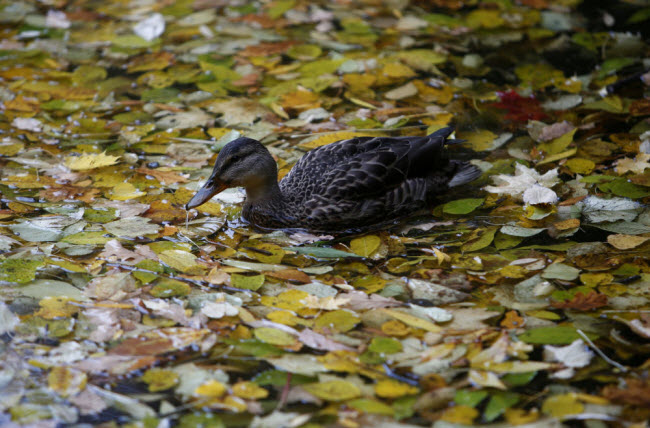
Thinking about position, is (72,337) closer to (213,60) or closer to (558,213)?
(558,213)

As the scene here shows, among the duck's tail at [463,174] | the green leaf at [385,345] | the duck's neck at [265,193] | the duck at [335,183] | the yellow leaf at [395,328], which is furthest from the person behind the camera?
the duck's tail at [463,174]

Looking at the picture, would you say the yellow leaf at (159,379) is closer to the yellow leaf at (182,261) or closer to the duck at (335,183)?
the yellow leaf at (182,261)

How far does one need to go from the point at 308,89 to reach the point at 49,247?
3046mm

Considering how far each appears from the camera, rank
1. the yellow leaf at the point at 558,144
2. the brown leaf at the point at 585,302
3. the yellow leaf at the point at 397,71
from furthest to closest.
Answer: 1. the yellow leaf at the point at 397,71
2. the yellow leaf at the point at 558,144
3. the brown leaf at the point at 585,302

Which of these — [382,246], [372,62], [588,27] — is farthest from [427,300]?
[588,27]

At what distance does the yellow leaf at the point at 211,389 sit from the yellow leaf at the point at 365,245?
152 cm

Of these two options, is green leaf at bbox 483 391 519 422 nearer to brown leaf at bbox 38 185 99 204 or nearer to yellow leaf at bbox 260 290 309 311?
yellow leaf at bbox 260 290 309 311

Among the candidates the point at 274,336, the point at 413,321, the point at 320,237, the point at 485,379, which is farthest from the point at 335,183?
the point at 485,379

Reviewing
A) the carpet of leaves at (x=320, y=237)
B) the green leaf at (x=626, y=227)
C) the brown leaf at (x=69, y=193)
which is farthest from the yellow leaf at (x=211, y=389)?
the green leaf at (x=626, y=227)

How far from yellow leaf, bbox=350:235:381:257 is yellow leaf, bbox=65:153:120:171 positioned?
2.15m

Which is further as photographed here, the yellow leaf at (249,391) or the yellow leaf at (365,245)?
the yellow leaf at (365,245)

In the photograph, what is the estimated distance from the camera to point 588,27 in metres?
7.87

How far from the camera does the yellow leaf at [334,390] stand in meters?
3.67

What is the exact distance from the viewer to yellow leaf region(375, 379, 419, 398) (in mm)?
3678
